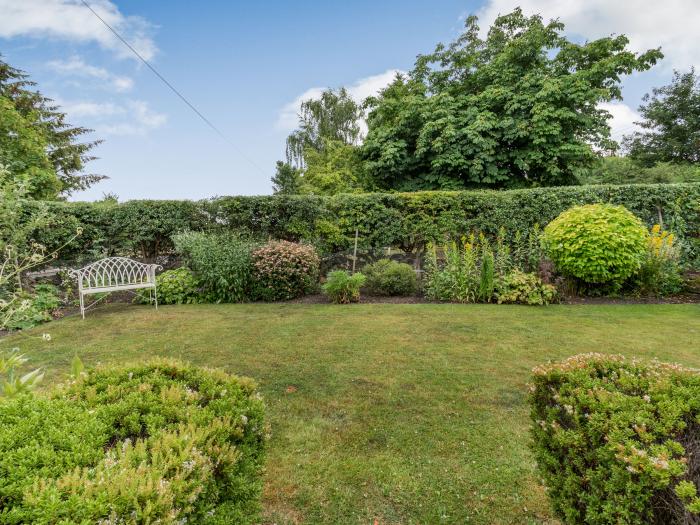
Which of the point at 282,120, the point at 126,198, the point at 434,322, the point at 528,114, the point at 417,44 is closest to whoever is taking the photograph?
the point at 434,322

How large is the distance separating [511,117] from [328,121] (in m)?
11.7

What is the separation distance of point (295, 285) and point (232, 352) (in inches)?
118

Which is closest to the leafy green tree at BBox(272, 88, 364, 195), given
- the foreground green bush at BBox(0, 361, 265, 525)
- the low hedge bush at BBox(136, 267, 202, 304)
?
the low hedge bush at BBox(136, 267, 202, 304)

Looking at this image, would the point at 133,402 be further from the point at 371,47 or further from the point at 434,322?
the point at 371,47

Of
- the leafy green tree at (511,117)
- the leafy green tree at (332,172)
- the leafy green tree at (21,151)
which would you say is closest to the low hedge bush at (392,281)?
the leafy green tree at (511,117)

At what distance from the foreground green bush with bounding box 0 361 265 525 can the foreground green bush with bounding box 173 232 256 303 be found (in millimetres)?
5066

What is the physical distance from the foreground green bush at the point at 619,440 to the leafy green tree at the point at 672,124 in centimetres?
2574

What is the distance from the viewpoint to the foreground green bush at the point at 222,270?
22.0 feet

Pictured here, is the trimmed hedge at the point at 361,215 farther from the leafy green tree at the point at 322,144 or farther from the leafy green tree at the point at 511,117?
the leafy green tree at the point at 322,144

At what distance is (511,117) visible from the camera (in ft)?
36.3

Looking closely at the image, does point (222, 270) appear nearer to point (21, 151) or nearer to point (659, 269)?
point (659, 269)

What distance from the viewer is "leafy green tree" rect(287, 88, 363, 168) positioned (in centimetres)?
2008

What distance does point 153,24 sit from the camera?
6895 mm

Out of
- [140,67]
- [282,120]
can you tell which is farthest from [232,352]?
[282,120]
